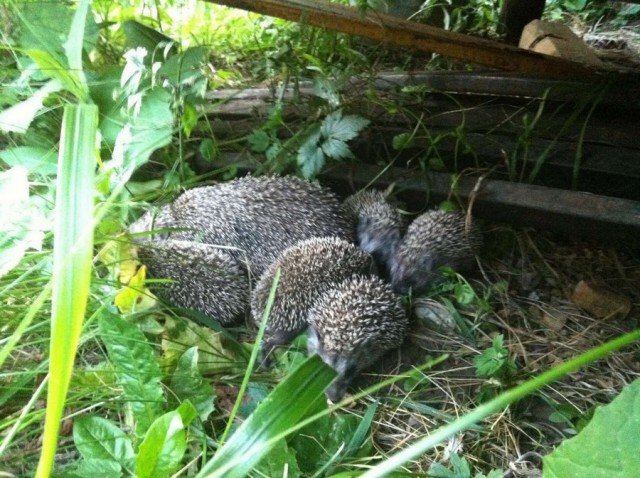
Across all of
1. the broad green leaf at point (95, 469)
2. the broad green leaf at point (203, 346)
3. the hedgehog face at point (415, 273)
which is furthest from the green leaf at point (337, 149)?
the broad green leaf at point (95, 469)

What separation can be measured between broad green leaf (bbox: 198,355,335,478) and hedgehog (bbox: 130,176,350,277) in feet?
4.23

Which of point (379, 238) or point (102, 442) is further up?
point (379, 238)

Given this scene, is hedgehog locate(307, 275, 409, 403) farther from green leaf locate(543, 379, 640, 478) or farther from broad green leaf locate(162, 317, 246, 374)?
green leaf locate(543, 379, 640, 478)

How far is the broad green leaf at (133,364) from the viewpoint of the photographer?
1.85 metres

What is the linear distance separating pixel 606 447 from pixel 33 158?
261cm

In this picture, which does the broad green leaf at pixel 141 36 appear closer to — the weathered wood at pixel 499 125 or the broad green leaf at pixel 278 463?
the weathered wood at pixel 499 125

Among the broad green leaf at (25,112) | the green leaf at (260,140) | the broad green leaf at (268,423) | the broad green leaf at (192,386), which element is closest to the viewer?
the broad green leaf at (268,423)

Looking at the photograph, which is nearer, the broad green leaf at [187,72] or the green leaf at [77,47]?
the green leaf at [77,47]

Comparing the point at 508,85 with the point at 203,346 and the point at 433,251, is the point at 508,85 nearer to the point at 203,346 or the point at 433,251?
the point at 433,251

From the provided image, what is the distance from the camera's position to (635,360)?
2.22m

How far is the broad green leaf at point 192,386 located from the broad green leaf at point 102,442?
0.83ft

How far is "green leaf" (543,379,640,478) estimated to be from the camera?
1.14 m

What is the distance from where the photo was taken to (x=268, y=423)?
1373mm

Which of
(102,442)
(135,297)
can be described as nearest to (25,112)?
(135,297)
